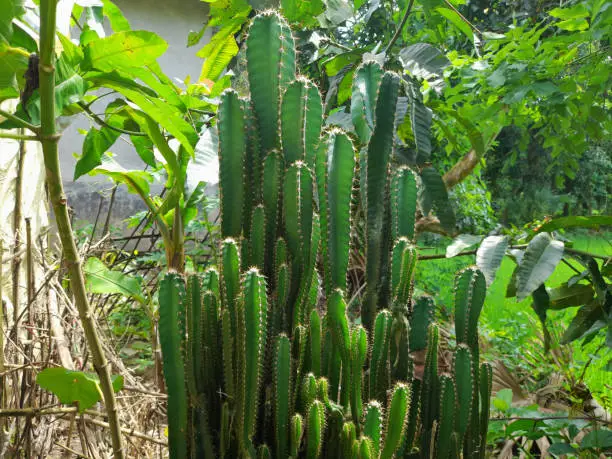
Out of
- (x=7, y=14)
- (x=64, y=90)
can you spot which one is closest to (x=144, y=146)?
(x=64, y=90)

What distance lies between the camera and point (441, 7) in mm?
1879

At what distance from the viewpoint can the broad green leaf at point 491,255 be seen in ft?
4.64

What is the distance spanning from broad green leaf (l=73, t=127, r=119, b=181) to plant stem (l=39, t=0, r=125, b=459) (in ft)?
1.31

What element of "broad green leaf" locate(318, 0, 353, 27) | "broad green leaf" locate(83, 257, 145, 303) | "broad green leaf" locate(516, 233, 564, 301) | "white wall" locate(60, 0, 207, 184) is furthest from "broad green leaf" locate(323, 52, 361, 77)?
"white wall" locate(60, 0, 207, 184)

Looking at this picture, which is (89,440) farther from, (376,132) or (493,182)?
(493,182)

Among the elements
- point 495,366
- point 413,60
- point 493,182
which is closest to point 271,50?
point 413,60

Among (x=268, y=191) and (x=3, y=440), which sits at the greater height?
(x=268, y=191)

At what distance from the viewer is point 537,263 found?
1.52 meters

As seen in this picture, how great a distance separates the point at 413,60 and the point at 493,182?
570 inches

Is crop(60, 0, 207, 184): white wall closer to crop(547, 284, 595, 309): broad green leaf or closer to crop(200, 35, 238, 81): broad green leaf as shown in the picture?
crop(200, 35, 238, 81): broad green leaf

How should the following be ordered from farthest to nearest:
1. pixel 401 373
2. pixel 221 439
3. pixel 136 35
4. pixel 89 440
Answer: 1. pixel 89 440
2. pixel 401 373
3. pixel 221 439
4. pixel 136 35

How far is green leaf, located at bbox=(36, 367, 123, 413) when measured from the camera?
3.58ft

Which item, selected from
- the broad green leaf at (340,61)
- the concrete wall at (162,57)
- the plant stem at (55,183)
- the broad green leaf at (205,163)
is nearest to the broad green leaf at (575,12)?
the broad green leaf at (340,61)

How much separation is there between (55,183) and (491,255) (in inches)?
41.6
